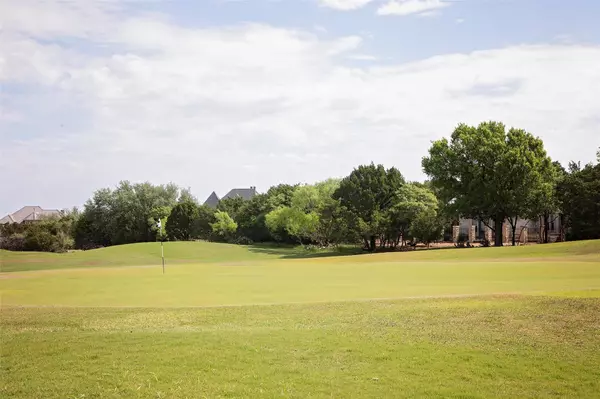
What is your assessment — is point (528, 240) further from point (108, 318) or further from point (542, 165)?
point (108, 318)

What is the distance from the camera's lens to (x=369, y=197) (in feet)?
257

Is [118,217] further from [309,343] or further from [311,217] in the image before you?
[309,343]

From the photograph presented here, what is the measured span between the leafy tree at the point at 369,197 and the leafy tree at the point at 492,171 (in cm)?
800

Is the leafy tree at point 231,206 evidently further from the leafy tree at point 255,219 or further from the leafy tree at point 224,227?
the leafy tree at point 224,227

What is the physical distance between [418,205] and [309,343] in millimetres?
63815

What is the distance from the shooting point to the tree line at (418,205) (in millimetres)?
68562

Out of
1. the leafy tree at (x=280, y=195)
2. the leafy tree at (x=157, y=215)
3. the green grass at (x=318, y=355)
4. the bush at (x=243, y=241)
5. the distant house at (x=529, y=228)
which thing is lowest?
the green grass at (x=318, y=355)

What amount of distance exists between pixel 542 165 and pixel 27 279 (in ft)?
175

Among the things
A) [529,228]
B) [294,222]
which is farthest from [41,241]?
[529,228]

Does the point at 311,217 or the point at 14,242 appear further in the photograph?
the point at 311,217

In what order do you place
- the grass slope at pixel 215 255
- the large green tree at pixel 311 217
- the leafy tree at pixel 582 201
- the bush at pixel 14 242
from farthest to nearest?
the large green tree at pixel 311 217 → the bush at pixel 14 242 → the leafy tree at pixel 582 201 → the grass slope at pixel 215 255

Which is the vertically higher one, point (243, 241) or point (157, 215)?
point (157, 215)

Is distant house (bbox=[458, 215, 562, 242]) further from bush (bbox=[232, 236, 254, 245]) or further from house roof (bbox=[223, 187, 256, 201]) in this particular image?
house roof (bbox=[223, 187, 256, 201])

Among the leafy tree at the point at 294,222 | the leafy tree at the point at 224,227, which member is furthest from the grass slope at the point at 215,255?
the leafy tree at the point at 224,227
